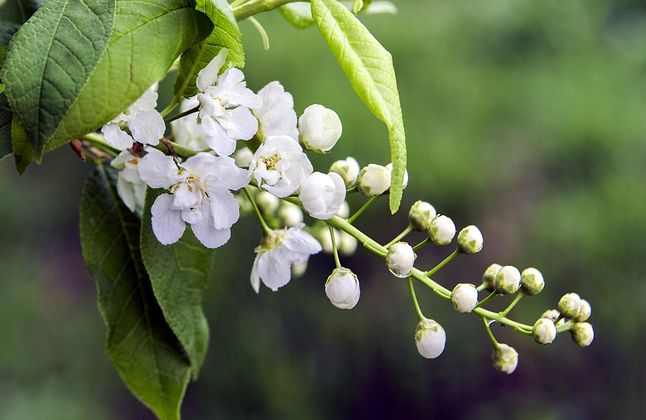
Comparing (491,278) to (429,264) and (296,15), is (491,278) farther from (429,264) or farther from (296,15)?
(429,264)

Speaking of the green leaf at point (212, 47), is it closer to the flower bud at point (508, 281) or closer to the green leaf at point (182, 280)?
the green leaf at point (182, 280)

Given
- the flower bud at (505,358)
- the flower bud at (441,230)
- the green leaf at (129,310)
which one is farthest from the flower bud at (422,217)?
the green leaf at (129,310)

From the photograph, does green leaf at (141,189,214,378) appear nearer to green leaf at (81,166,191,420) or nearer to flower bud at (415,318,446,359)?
green leaf at (81,166,191,420)

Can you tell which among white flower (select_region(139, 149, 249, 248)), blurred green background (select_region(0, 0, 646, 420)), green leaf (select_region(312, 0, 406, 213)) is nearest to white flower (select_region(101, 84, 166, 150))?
white flower (select_region(139, 149, 249, 248))

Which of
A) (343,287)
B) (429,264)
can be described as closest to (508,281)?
(343,287)

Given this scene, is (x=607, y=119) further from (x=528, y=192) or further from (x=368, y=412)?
(x=368, y=412)

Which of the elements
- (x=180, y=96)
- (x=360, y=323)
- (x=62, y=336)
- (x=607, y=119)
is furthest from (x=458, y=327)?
(x=180, y=96)
